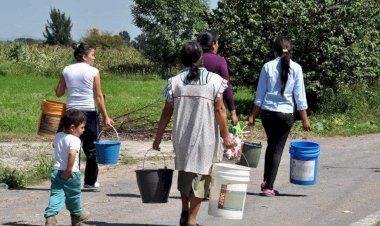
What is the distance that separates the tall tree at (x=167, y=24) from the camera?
182ft

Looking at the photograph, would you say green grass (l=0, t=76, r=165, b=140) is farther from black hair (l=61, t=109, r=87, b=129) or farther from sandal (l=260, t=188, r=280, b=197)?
black hair (l=61, t=109, r=87, b=129)

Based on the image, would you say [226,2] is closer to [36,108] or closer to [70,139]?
[36,108]

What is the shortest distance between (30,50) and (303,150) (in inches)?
1440

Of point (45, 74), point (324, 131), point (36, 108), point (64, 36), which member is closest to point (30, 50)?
point (45, 74)

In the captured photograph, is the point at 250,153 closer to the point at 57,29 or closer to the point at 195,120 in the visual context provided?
the point at 195,120

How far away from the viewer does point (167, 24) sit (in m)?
57.1

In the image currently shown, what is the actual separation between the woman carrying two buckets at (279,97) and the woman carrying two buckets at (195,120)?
1906 millimetres

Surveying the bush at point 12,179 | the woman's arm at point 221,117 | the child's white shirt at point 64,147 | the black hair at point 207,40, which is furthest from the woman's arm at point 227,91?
the bush at point 12,179

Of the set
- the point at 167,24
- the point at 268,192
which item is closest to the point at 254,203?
the point at 268,192

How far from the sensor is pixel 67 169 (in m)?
6.46

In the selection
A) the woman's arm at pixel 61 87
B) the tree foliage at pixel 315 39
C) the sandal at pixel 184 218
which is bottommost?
the sandal at pixel 184 218

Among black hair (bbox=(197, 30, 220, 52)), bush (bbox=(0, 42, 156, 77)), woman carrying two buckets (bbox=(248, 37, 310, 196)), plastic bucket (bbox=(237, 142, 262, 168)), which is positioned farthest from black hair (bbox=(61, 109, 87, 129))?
bush (bbox=(0, 42, 156, 77))

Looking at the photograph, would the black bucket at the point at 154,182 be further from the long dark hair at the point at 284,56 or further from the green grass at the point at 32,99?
the green grass at the point at 32,99

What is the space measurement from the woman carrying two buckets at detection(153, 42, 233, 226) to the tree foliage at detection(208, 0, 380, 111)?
12508mm
